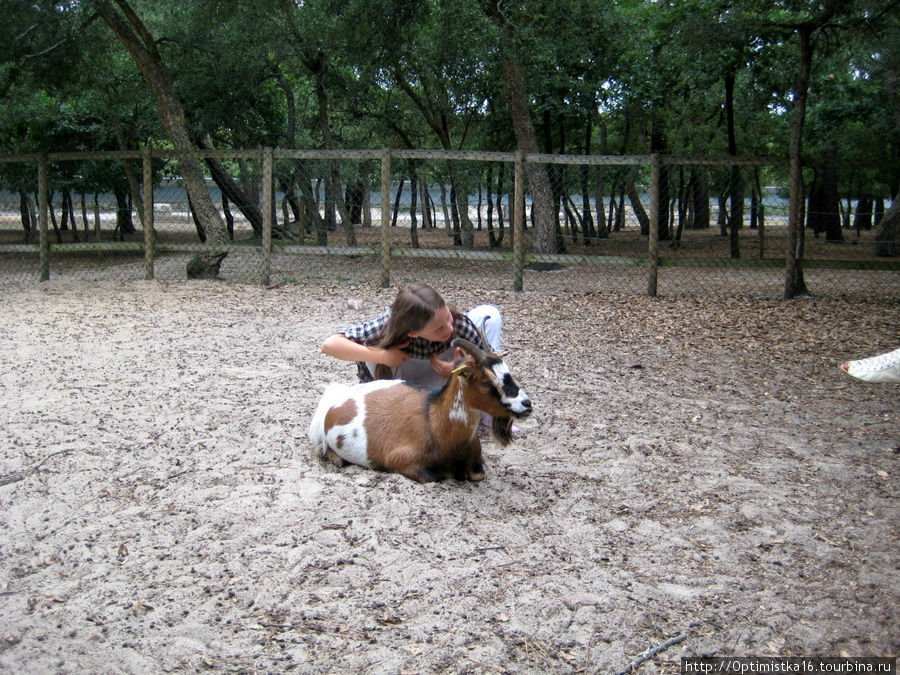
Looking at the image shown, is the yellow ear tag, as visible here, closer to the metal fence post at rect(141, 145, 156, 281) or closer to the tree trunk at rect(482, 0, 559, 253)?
the metal fence post at rect(141, 145, 156, 281)

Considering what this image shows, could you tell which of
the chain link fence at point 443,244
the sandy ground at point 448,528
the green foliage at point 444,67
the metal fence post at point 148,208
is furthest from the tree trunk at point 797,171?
the metal fence post at point 148,208

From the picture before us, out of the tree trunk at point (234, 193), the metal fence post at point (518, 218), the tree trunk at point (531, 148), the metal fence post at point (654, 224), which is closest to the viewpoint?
the metal fence post at point (654, 224)

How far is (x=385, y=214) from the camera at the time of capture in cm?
1075

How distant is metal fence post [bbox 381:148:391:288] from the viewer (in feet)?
35.3

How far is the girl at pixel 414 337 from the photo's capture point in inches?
150

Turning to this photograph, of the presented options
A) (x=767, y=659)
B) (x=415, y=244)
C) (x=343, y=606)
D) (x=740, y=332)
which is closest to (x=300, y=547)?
(x=343, y=606)

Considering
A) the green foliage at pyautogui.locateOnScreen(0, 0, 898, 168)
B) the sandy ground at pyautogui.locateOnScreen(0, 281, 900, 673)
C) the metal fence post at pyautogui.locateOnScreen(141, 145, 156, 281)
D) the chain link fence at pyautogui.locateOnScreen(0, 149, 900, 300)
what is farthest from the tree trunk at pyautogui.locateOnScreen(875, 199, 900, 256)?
the metal fence post at pyautogui.locateOnScreen(141, 145, 156, 281)

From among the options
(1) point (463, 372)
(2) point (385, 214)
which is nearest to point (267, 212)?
(2) point (385, 214)

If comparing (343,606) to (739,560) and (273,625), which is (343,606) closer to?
(273,625)

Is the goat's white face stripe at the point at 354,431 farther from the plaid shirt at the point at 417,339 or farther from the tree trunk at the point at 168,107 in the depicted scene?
the tree trunk at the point at 168,107

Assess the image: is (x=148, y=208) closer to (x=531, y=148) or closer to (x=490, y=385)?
(x=531, y=148)

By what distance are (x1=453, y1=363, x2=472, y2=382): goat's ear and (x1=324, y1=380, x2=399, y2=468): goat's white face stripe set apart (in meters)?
0.71

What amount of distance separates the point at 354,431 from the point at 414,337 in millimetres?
584

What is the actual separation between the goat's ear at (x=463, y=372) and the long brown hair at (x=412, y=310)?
1.19ft
